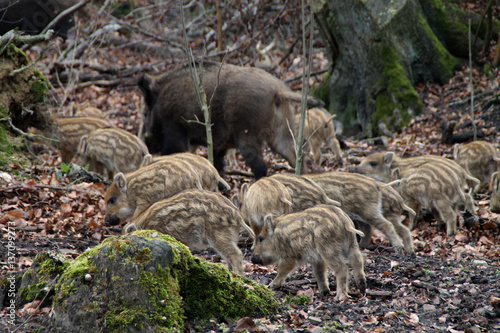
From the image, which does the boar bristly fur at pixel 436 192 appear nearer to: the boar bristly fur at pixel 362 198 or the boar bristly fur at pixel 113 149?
the boar bristly fur at pixel 362 198

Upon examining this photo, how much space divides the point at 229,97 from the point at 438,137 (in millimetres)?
4523

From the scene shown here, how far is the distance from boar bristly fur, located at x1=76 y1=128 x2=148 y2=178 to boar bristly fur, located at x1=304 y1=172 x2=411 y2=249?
3039mm

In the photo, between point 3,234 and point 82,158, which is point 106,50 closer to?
point 82,158

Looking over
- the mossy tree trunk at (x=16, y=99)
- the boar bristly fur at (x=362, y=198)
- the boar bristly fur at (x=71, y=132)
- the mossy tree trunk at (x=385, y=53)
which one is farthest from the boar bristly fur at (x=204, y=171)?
the mossy tree trunk at (x=385, y=53)

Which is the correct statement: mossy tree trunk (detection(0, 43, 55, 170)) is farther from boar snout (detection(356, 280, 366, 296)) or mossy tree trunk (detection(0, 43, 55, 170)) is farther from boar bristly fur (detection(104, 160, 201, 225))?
boar snout (detection(356, 280, 366, 296))

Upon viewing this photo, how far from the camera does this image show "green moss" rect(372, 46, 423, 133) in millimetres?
11828

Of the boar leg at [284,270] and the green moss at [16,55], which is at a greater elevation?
the green moss at [16,55]

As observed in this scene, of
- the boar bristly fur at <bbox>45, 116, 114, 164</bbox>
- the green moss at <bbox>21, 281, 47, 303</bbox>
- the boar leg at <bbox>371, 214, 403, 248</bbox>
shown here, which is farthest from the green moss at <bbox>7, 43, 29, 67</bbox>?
the boar leg at <bbox>371, 214, 403, 248</bbox>

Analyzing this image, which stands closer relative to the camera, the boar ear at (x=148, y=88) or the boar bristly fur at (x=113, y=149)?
the boar bristly fur at (x=113, y=149)

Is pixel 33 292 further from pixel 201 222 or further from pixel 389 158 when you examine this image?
pixel 389 158

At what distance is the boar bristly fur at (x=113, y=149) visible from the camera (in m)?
8.30

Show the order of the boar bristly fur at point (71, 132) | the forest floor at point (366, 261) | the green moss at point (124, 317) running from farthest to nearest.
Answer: the boar bristly fur at point (71, 132) → the forest floor at point (366, 261) → the green moss at point (124, 317)

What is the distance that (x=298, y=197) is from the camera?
644 centimetres

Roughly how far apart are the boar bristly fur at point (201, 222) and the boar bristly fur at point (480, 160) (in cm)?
488
